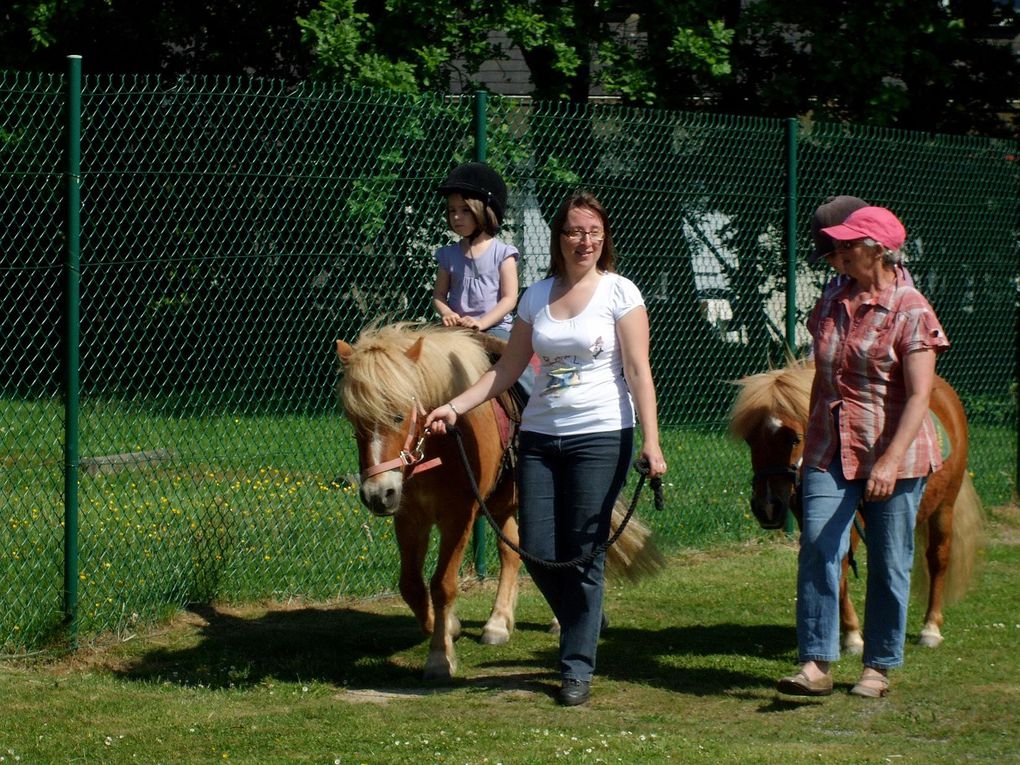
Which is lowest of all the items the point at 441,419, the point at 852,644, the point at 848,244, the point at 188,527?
the point at 852,644

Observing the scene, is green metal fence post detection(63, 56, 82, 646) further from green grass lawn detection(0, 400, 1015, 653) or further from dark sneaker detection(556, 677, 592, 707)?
dark sneaker detection(556, 677, 592, 707)

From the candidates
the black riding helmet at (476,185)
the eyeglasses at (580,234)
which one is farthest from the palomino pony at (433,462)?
the eyeglasses at (580,234)

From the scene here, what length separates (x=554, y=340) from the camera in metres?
5.42

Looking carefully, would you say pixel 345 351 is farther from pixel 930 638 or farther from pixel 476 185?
pixel 930 638

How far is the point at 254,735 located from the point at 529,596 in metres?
3.05

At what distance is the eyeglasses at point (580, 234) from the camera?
546cm

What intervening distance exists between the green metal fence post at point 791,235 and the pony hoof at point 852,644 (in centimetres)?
302

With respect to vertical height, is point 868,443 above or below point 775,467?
above

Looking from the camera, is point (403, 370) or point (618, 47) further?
point (618, 47)

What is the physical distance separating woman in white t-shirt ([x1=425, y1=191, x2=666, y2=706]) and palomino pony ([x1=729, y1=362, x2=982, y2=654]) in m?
1.07

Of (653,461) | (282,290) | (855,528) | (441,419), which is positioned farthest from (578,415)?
(282,290)

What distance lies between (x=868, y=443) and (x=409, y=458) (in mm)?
1813

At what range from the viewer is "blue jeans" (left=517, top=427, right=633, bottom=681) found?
5.42 m

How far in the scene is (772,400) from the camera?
20.9 ft
